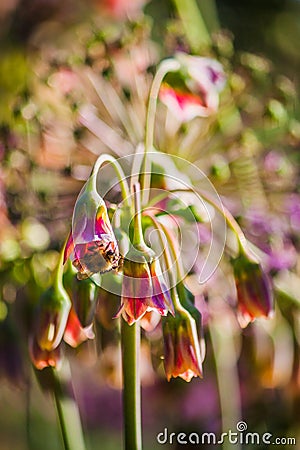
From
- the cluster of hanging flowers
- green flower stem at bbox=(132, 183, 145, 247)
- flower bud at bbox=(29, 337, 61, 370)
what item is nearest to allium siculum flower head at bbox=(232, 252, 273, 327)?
the cluster of hanging flowers

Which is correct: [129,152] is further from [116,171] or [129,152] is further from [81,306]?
[81,306]

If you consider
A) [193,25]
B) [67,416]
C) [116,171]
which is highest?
[193,25]

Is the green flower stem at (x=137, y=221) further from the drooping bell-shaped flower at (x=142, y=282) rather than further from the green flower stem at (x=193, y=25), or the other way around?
the green flower stem at (x=193, y=25)

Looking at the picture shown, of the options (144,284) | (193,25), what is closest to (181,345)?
(144,284)

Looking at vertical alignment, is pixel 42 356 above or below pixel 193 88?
below

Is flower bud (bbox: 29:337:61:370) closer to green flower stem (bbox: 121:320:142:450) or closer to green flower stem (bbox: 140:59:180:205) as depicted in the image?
green flower stem (bbox: 121:320:142:450)

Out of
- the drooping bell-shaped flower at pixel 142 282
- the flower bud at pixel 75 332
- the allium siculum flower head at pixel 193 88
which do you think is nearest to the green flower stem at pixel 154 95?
the allium siculum flower head at pixel 193 88

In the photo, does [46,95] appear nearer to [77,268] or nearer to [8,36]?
[8,36]
